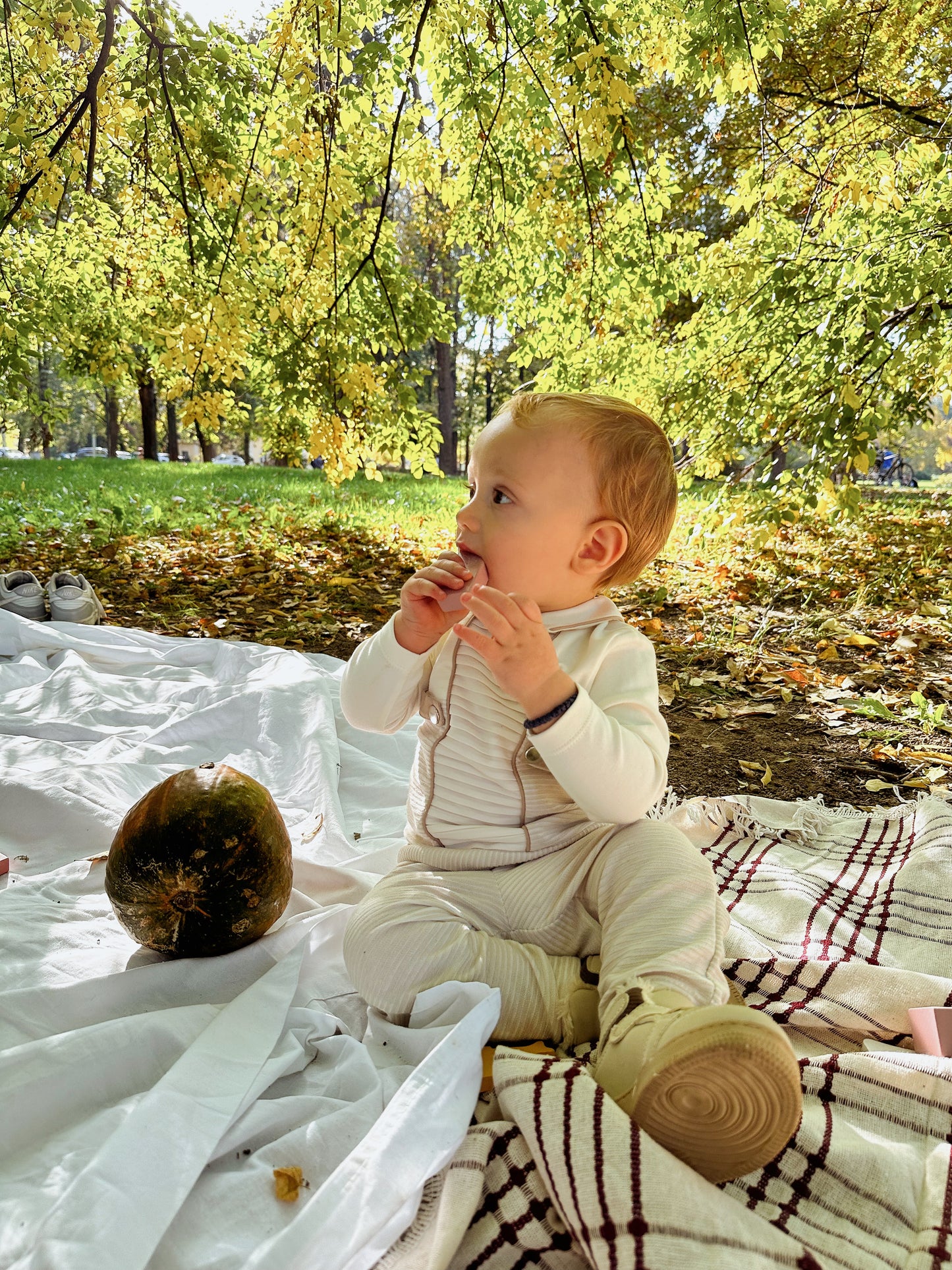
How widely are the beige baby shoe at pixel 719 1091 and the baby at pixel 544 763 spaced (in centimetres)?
10

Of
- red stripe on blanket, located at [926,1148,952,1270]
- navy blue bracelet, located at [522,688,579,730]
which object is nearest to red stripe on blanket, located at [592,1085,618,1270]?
red stripe on blanket, located at [926,1148,952,1270]

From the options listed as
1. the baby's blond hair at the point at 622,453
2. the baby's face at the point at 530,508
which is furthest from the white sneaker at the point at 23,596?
the baby's blond hair at the point at 622,453

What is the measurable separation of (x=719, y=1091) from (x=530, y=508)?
1.15 metres

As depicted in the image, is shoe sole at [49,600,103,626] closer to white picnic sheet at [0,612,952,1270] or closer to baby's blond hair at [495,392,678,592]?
white picnic sheet at [0,612,952,1270]

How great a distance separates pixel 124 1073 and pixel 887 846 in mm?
2135

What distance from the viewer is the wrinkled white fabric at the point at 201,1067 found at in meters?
1.14

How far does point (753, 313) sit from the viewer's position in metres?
5.36

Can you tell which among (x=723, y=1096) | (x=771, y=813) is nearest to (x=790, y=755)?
(x=771, y=813)

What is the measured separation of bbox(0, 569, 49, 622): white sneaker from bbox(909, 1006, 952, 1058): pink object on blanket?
452cm

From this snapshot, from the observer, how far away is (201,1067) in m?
1.44

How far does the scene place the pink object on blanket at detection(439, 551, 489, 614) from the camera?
185 cm

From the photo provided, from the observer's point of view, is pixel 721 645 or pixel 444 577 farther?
pixel 721 645

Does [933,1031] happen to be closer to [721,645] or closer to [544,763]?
[544,763]

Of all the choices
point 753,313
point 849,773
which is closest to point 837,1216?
point 849,773
